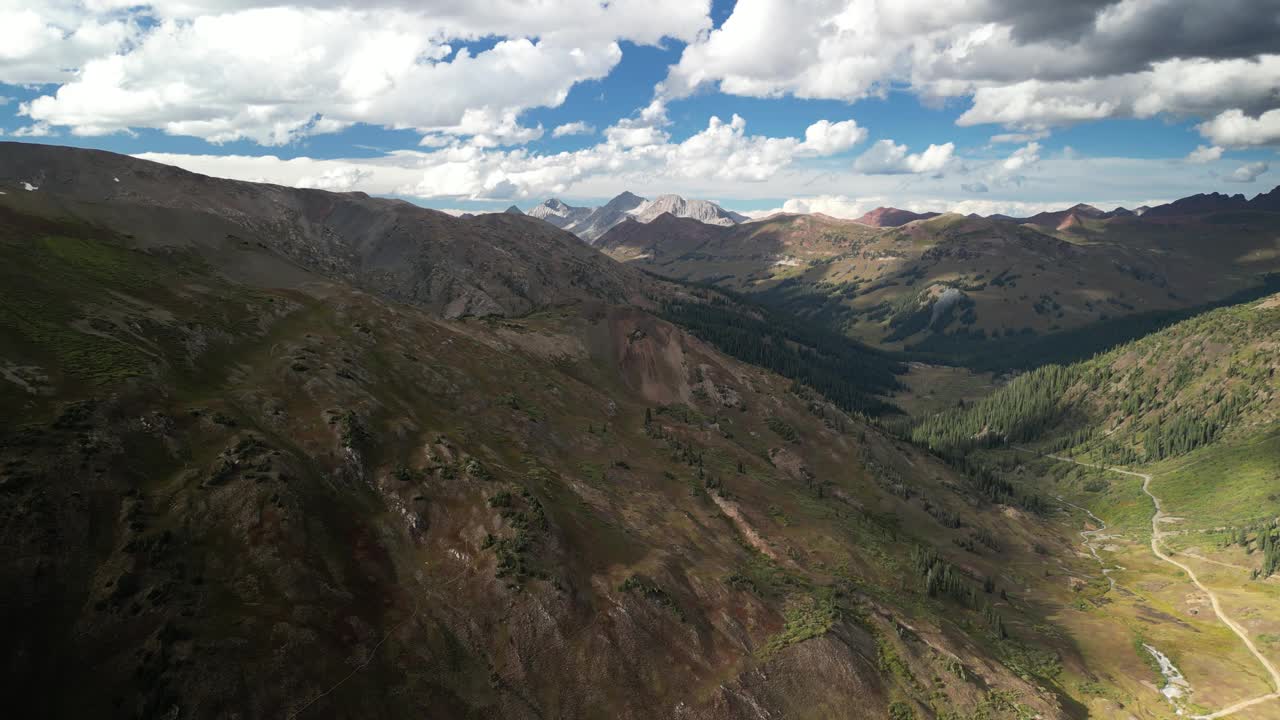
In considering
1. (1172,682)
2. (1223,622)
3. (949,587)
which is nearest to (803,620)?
(949,587)

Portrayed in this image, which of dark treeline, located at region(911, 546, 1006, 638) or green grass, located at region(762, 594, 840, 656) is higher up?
green grass, located at region(762, 594, 840, 656)

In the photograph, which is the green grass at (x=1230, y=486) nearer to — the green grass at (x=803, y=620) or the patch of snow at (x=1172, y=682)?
the patch of snow at (x=1172, y=682)

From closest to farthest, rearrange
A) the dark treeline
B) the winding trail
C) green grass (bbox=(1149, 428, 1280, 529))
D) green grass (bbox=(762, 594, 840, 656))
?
green grass (bbox=(762, 594, 840, 656)) → the winding trail → the dark treeline → green grass (bbox=(1149, 428, 1280, 529))

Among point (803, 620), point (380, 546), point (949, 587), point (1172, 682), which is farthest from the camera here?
point (949, 587)

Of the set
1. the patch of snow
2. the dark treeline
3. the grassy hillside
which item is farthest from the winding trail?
the dark treeline

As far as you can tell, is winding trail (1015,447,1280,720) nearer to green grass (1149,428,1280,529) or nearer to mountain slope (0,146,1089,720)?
green grass (1149,428,1280,529)

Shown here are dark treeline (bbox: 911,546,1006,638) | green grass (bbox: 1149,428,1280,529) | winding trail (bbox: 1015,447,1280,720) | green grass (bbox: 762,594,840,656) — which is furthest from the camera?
green grass (bbox: 1149,428,1280,529)

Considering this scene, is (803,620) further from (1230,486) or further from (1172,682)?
(1230,486)

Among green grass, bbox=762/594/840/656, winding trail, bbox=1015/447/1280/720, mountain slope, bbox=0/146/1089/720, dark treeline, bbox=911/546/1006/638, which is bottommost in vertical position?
winding trail, bbox=1015/447/1280/720

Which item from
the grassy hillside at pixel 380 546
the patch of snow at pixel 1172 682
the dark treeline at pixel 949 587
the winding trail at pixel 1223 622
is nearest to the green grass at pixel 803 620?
the grassy hillside at pixel 380 546
